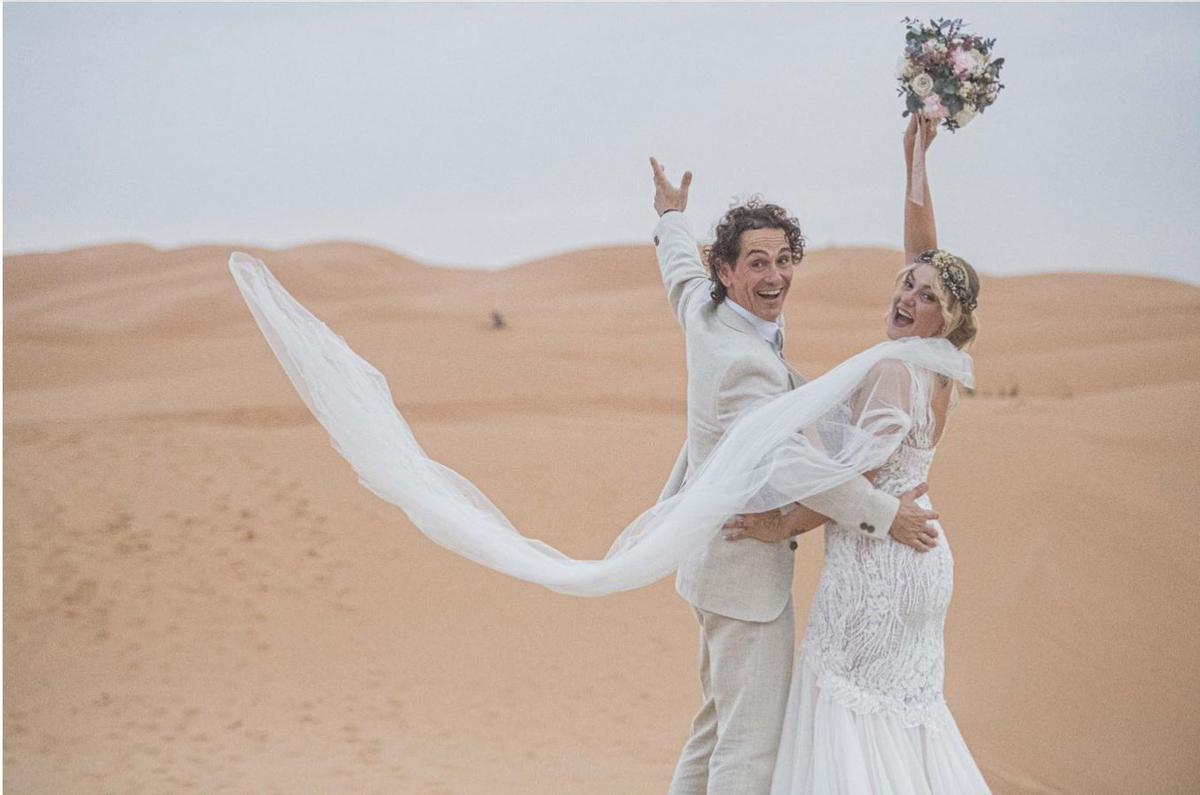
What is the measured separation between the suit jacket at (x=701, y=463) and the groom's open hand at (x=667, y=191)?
0.64 meters

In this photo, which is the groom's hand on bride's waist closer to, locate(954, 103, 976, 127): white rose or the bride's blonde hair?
the bride's blonde hair

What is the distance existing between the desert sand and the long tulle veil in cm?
278

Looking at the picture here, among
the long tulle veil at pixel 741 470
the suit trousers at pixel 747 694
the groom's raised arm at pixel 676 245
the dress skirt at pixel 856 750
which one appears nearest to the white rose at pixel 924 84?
the groom's raised arm at pixel 676 245

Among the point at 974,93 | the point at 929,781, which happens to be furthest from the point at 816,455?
the point at 974,93

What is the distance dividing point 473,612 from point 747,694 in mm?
5214

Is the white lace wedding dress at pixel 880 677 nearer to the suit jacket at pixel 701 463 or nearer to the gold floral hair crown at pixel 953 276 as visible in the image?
the suit jacket at pixel 701 463

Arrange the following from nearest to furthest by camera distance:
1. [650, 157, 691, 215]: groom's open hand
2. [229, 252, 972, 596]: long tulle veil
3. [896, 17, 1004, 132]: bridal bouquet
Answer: [229, 252, 972, 596]: long tulle veil → [896, 17, 1004, 132]: bridal bouquet → [650, 157, 691, 215]: groom's open hand

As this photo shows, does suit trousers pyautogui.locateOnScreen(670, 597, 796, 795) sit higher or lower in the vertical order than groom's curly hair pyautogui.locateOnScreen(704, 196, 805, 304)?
lower

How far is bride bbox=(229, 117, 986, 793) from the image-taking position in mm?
4008

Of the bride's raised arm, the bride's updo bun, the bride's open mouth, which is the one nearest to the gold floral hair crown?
the bride's updo bun

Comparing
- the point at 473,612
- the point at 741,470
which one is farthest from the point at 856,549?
the point at 473,612

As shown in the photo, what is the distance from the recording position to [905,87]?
4.66m

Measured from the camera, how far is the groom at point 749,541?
405cm

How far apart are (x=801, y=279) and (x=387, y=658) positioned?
34.0 metres
